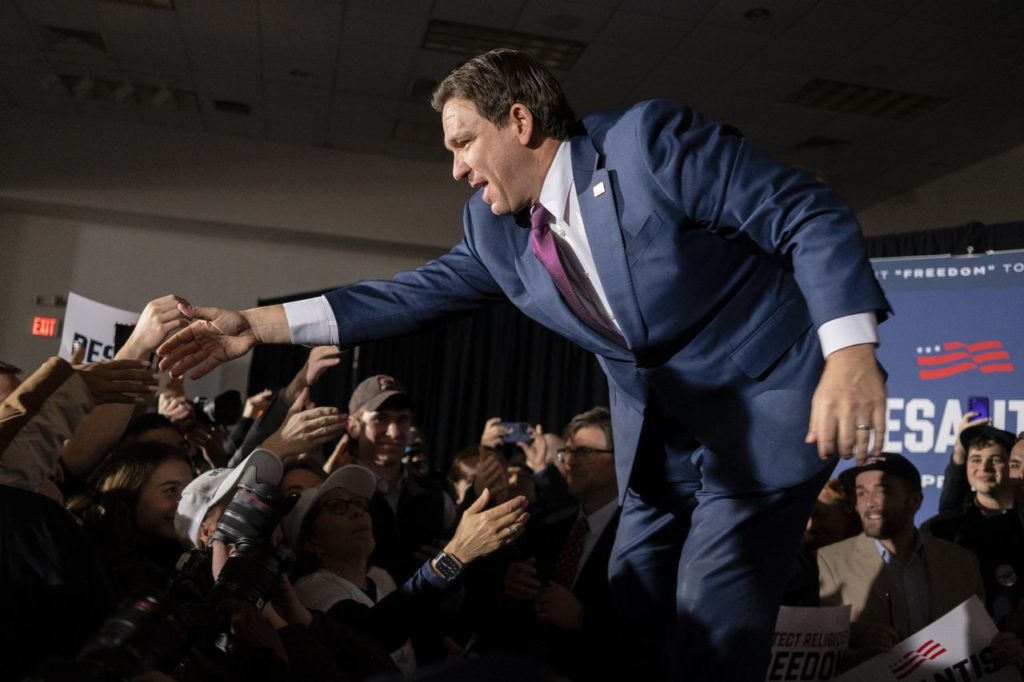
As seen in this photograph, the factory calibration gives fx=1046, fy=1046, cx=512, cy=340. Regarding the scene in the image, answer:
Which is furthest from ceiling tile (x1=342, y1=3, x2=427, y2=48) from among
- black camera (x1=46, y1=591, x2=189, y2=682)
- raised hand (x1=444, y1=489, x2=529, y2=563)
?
black camera (x1=46, y1=591, x2=189, y2=682)

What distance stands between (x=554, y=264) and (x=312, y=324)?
50 centimetres

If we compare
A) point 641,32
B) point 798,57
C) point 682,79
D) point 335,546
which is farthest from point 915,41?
point 335,546

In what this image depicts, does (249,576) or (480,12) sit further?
(480,12)

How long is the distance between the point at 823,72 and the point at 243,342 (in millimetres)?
6060

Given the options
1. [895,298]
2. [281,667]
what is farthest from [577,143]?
[895,298]

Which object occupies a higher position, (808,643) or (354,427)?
(354,427)

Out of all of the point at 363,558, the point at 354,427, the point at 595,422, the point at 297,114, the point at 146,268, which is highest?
the point at 297,114

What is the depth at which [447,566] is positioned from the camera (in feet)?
8.08

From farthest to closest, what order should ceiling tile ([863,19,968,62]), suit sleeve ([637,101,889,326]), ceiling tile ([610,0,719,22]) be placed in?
ceiling tile ([863,19,968,62]) → ceiling tile ([610,0,719,22]) → suit sleeve ([637,101,889,326])

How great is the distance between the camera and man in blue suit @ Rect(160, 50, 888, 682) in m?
1.55

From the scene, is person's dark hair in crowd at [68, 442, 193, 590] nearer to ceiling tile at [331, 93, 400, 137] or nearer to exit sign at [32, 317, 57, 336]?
ceiling tile at [331, 93, 400, 137]

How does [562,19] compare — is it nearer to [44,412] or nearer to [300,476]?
[300,476]

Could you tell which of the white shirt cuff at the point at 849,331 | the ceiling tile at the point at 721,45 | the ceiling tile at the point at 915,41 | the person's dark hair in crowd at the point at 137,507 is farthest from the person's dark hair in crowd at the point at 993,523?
the ceiling tile at the point at 721,45

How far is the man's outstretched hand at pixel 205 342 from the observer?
1.89 m
